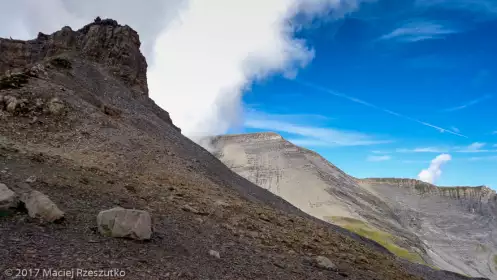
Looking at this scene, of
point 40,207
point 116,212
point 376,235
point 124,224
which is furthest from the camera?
point 376,235

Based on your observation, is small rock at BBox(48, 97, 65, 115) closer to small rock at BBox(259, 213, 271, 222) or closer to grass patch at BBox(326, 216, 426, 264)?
small rock at BBox(259, 213, 271, 222)

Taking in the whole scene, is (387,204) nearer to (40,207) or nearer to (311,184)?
(311,184)

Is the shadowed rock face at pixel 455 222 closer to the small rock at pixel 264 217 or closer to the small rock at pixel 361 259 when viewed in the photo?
the small rock at pixel 361 259

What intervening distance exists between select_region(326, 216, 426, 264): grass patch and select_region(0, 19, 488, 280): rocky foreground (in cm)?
8201

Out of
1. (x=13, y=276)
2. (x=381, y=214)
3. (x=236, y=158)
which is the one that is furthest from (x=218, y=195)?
(x=236, y=158)

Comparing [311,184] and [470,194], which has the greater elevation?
[470,194]

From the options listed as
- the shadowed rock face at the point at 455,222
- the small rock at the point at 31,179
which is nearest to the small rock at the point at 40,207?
the small rock at the point at 31,179

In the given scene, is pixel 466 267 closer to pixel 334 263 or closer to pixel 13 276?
pixel 334 263

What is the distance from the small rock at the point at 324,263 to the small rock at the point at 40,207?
10.2 meters

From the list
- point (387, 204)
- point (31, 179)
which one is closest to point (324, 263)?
point (31, 179)

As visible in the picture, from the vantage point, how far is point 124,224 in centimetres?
1077

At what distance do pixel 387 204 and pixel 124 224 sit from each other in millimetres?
174675

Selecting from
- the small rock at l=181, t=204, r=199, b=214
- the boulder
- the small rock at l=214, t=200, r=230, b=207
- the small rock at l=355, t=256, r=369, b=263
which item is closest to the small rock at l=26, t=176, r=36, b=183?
the boulder

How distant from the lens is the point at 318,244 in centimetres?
1825
